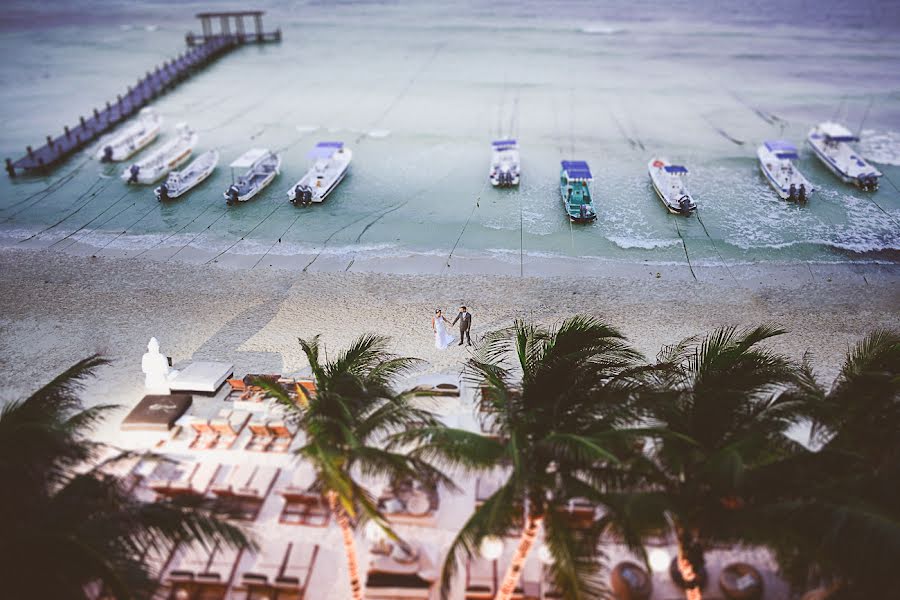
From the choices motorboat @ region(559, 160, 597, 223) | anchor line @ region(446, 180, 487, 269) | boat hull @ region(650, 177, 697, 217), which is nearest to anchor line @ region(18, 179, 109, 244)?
anchor line @ region(446, 180, 487, 269)

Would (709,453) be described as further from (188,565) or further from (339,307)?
(339,307)

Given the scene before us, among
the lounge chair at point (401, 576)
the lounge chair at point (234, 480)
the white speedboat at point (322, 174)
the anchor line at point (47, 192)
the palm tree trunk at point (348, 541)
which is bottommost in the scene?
the anchor line at point (47, 192)

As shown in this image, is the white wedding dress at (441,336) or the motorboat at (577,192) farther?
the motorboat at (577,192)

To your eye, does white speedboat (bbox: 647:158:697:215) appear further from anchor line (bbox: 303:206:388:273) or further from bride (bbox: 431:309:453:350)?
bride (bbox: 431:309:453:350)

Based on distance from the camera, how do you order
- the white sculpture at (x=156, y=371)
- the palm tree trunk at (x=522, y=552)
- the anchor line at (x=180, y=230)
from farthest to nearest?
the anchor line at (x=180, y=230), the white sculpture at (x=156, y=371), the palm tree trunk at (x=522, y=552)

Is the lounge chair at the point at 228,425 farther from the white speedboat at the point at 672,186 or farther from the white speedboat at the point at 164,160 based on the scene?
the white speedboat at the point at 164,160

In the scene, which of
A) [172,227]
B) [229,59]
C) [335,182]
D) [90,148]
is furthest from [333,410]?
[229,59]

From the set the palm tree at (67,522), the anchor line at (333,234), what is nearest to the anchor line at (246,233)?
the anchor line at (333,234)

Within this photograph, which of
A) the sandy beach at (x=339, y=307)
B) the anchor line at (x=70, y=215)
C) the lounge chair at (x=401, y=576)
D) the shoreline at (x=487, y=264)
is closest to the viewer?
the lounge chair at (x=401, y=576)
